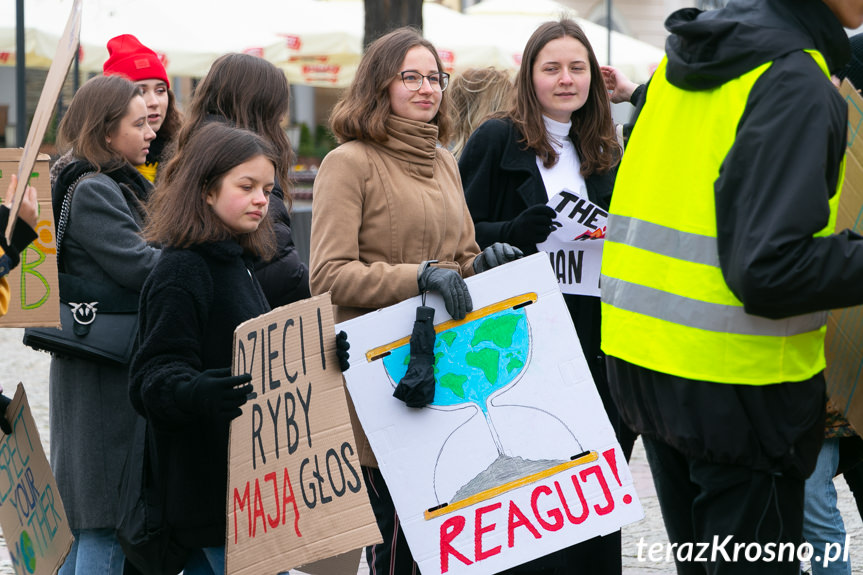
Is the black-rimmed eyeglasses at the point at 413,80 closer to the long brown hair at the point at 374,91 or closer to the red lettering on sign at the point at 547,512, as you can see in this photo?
the long brown hair at the point at 374,91

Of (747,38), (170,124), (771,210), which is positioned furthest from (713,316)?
(170,124)

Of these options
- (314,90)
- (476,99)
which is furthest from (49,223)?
(314,90)

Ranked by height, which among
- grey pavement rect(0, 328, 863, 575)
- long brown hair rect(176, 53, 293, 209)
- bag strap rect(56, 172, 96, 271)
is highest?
long brown hair rect(176, 53, 293, 209)

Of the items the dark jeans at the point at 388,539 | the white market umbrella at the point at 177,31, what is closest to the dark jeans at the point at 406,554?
the dark jeans at the point at 388,539

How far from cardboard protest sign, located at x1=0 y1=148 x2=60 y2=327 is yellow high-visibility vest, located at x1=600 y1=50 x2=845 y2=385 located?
5.95 feet

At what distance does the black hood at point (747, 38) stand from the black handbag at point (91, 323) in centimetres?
194

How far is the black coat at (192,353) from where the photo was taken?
2945mm

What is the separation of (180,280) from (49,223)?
779mm

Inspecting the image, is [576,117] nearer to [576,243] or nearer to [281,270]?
[576,243]

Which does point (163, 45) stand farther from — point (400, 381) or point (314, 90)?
point (314, 90)

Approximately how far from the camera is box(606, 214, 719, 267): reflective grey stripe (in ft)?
7.82

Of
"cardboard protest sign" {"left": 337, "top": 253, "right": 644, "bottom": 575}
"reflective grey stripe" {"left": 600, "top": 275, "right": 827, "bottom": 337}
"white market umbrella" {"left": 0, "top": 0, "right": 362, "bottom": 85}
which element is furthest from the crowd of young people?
"white market umbrella" {"left": 0, "top": 0, "right": 362, "bottom": 85}

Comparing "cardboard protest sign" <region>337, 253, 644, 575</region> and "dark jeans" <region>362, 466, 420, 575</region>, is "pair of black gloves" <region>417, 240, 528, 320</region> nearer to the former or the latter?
"cardboard protest sign" <region>337, 253, 644, 575</region>

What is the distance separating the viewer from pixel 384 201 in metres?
3.37
